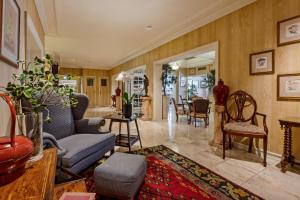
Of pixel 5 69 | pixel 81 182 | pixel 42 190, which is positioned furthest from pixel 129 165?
pixel 5 69

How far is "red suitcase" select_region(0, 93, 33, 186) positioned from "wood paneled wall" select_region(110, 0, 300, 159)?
3.14m

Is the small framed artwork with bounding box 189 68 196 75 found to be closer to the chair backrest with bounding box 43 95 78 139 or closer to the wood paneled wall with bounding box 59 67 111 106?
the wood paneled wall with bounding box 59 67 111 106

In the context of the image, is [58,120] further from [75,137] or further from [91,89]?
[91,89]

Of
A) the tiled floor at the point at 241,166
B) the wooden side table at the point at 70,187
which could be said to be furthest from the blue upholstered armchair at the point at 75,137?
the tiled floor at the point at 241,166

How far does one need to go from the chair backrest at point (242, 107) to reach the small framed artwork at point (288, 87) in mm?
419

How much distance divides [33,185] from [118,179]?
0.87 meters

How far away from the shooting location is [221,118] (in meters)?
3.18

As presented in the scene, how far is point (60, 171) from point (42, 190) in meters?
1.21

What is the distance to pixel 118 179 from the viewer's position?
1514 mm

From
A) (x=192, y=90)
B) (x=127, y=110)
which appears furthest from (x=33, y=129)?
(x=192, y=90)

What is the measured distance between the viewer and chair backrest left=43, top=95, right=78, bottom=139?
86.3 inches

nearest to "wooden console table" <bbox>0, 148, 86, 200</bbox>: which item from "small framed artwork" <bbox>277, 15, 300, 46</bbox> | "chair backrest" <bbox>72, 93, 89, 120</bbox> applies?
"chair backrest" <bbox>72, 93, 89, 120</bbox>

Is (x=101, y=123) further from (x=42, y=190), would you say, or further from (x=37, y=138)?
(x=42, y=190)

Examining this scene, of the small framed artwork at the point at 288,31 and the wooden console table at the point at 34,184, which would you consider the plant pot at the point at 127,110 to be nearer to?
the wooden console table at the point at 34,184
